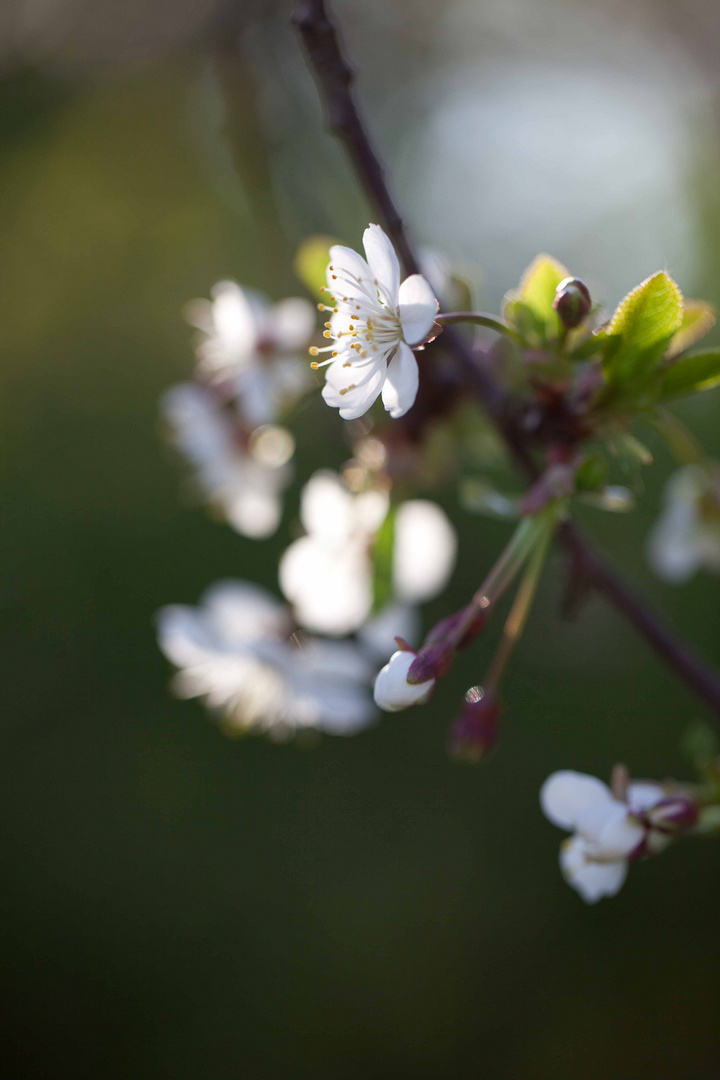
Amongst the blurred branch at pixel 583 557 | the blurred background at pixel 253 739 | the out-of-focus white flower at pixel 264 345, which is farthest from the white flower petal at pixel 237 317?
the blurred background at pixel 253 739

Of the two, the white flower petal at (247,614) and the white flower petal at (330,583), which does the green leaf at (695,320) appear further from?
the white flower petal at (247,614)

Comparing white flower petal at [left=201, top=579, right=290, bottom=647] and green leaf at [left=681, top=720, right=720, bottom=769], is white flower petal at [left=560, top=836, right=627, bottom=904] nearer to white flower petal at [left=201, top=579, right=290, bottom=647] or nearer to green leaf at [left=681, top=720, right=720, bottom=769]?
green leaf at [left=681, top=720, right=720, bottom=769]

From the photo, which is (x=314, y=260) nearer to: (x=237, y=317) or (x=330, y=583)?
(x=237, y=317)

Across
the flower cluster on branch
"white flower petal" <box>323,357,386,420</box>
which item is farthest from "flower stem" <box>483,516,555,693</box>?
"white flower petal" <box>323,357,386,420</box>

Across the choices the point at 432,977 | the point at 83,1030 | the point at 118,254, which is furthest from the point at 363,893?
the point at 118,254

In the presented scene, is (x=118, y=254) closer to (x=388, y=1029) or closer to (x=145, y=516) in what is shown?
(x=145, y=516)

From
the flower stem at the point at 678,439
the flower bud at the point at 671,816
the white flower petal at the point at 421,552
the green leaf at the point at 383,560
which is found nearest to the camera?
the flower bud at the point at 671,816

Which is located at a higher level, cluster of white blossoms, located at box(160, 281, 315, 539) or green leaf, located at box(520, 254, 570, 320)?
cluster of white blossoms, located at box(160, 281, 315, 539)
